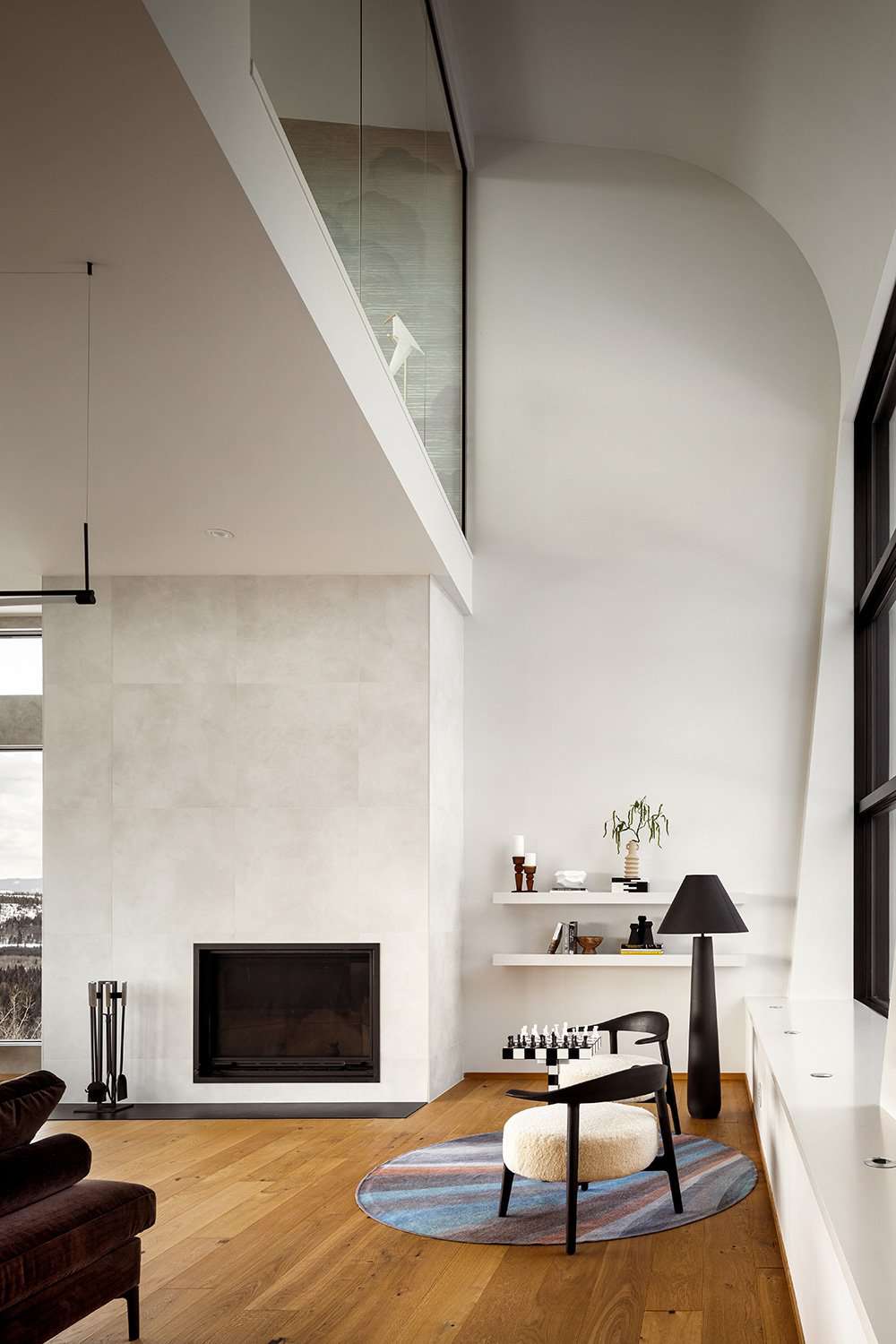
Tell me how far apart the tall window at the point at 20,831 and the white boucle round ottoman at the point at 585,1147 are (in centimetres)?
475

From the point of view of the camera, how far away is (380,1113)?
6.47 metres

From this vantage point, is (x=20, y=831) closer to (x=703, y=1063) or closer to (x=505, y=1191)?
(x=703, y=1063)

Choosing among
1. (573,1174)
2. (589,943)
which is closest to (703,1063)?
(589,943)

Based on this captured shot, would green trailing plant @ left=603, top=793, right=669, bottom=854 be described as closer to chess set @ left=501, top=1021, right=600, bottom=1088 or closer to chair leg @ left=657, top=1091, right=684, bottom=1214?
chess set @ left=501, top=1021, right=600, bottom=1088

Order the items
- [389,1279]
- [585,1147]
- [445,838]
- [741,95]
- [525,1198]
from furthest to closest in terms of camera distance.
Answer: [445,838]
[741,95]
[525,1198]
[585,1147]
[389,1279]

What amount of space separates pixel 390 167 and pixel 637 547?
3002mm

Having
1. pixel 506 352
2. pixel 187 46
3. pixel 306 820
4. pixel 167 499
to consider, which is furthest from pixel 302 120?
pixel 506 352

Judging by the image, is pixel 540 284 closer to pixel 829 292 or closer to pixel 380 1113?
pixel 829 292

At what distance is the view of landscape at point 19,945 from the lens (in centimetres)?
831

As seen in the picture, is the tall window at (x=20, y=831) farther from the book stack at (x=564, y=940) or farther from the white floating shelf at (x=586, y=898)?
the book stack at (x=564, y=940)

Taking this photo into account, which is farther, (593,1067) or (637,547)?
(637,547)

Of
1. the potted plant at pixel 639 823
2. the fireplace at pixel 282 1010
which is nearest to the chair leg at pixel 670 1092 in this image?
the fireplace at pixel 282 1010

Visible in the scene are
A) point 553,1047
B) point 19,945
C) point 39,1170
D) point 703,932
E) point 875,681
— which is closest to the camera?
point 39,1170

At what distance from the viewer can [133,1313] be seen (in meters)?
3.47
